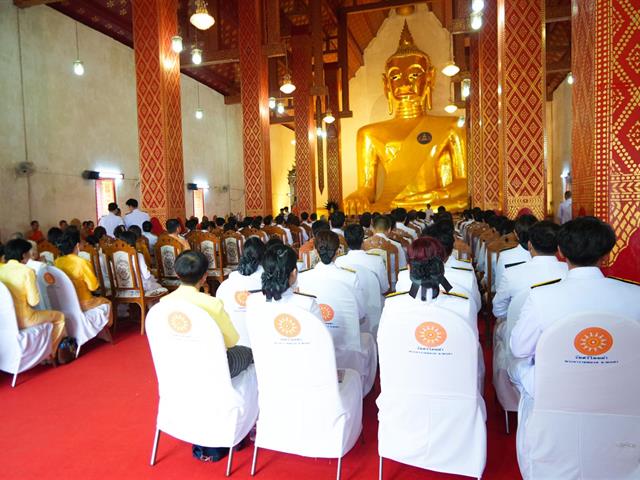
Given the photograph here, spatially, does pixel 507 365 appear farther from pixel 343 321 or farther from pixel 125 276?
pixel 125 276

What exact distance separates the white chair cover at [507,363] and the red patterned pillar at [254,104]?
856 centimetres

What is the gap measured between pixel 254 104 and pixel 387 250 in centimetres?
701

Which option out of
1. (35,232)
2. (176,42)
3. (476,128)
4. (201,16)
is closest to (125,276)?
(201,16)

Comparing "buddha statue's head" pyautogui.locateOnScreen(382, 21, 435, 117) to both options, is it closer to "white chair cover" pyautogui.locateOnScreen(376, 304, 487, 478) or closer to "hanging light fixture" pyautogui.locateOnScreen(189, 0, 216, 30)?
"hanging light fixture" pyautogui.locateOnScreen(189, 0, 216, 30)

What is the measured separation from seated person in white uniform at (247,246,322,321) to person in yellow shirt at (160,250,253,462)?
21cm

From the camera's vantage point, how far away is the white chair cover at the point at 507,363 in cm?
268

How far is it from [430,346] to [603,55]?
8.89ft

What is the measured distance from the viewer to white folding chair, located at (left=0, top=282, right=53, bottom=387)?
368 centimetres

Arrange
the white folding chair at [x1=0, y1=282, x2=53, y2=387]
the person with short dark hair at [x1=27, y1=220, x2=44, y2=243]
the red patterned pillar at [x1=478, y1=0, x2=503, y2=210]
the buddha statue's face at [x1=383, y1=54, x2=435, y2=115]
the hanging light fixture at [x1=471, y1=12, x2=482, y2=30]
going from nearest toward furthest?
the white folding chair at [x1=0, y1=282, x2=53, y2=387] < the hanging light fixture at [x1=471, y1=12, x2=482, y2=30] < the person with short dark hair at [x1=27, y1=220, x2=44, y2=243] < the red patterned pillar at [x1=478, y1=0, x2=503, y2=210] < the buddha statue's face at [x1=383, y1=54, x2=435, y2=115]

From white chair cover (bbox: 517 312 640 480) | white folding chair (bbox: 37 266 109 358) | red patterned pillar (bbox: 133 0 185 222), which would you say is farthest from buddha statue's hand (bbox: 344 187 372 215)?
white chair cover (bbox: 517 312 640 480)

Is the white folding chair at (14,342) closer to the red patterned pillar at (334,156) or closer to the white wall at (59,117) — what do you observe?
the white wall at (59,117)

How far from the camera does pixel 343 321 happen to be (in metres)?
2.95

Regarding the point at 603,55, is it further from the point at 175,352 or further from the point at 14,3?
the point at 14,3

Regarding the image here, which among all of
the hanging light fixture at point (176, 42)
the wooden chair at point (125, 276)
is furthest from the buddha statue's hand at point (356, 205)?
the wooden chair at point (125, 276)
